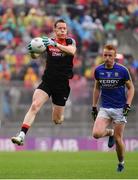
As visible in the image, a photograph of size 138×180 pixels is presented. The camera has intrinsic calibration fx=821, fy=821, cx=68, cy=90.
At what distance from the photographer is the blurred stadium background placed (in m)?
24.2

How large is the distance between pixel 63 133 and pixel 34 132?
0.87 m

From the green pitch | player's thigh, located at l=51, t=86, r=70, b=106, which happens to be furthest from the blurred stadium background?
player's thigh, located at l=51, t=86, r=70, b=106

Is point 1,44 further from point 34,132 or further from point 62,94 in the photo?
point 62,94

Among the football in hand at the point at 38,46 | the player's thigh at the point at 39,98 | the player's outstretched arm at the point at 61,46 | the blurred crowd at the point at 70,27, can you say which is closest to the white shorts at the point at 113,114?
the player's thigh at the point at 39,98

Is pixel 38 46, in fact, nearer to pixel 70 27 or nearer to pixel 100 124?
pixel 100 124

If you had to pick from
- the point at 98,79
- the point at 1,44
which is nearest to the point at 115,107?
the point at 98,79

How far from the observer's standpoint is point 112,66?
50.4 feet

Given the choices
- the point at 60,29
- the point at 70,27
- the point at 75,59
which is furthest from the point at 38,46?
the point at 70,27

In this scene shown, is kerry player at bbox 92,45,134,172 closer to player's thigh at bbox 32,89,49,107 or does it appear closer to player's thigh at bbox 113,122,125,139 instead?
player's thigh at bbox 113,122,125,139

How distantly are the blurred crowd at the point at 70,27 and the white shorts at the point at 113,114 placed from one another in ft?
34.2

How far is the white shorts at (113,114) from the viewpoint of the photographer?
15250mm

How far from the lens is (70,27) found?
99.0ft

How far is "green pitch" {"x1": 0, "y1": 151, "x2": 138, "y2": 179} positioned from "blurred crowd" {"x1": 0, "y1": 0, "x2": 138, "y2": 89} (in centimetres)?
646

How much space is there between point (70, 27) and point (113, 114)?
15.1m
